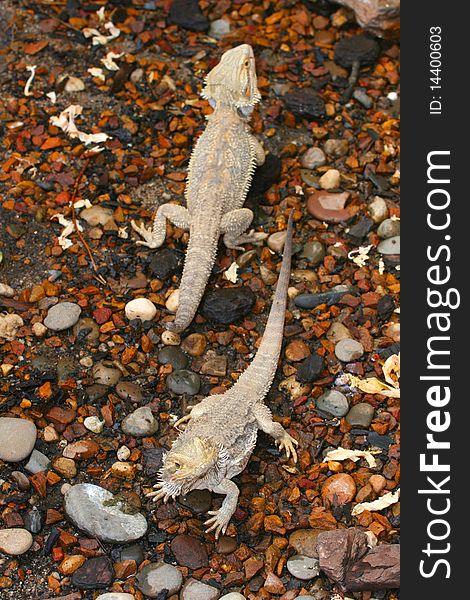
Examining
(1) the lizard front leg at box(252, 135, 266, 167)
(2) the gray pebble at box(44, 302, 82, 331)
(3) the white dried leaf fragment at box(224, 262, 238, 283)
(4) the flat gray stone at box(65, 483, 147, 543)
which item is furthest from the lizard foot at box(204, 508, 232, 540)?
(1) the lizard front leg at box(252, 135, 266, 167)

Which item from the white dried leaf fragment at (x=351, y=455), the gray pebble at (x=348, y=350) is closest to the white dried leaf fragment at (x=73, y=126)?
→ the gray pebble at (x=348, y=350)

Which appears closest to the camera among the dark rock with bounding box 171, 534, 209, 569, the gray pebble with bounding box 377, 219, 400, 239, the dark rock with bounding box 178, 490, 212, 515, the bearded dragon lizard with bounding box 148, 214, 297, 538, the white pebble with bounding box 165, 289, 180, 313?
the bearded dragon lizard with bounding box 148, 214, 297, 538

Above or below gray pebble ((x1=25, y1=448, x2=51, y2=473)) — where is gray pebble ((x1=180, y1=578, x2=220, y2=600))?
below

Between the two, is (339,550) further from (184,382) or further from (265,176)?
(265,176)

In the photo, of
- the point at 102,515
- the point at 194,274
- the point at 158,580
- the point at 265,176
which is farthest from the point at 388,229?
the point at 158,580

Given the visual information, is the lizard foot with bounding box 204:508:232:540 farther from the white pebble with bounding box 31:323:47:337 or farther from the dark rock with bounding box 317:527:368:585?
the white pebble with bounding box 31:323:47:337

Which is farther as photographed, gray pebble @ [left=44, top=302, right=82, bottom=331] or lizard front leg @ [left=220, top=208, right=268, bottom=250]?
lizard front leg @ [left=220, top=208, right=268, bottom=250]

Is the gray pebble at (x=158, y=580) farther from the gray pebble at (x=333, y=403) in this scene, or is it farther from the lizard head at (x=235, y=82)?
the lizard head at (x=235, y=82)
